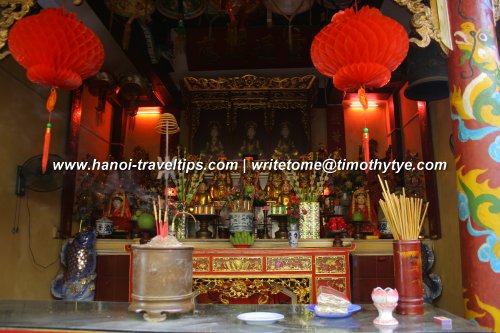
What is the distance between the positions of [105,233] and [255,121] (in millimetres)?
3140

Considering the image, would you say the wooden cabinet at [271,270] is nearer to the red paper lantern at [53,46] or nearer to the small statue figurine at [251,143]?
the red paper lantern at [53,46]

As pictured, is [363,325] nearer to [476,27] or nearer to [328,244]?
[476,27]

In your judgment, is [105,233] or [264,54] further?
[264,54]

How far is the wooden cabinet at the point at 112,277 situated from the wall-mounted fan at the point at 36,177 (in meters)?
0.89

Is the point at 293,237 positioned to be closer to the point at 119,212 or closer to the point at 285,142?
the point at 119,212

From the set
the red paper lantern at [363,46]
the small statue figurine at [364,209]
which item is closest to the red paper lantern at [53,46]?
the red paper lantern at [363,46]

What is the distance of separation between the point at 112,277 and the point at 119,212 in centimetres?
81

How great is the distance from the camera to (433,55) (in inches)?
129

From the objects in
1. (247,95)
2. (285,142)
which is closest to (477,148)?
(285,142)

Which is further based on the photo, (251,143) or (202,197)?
(251,143)

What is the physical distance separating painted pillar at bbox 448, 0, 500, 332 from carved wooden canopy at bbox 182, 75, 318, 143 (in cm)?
394

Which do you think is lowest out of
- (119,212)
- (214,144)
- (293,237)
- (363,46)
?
(293,237)

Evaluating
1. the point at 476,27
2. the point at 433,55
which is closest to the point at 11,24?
the point at 476,27

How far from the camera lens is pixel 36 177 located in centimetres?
382
